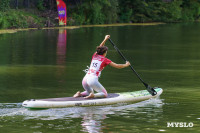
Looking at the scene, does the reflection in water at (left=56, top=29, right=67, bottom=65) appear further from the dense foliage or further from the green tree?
the green tree

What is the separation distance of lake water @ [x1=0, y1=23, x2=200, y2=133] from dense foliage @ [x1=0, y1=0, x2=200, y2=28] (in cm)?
2309

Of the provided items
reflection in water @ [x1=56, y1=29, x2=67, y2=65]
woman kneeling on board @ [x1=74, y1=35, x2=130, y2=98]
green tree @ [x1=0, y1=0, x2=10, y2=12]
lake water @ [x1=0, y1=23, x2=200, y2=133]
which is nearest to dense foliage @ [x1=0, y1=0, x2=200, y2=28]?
green tree @ [x1=0, y1=0, x2=10, y2=12]

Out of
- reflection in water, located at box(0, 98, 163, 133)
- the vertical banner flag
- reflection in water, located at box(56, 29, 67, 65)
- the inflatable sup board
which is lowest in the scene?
reflection in water, located at box(0, 98, 163, 133)

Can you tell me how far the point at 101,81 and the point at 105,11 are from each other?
55.8 m

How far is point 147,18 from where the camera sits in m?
88.2

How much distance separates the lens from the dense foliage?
197ft

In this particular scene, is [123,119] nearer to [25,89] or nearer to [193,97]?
[193,97]

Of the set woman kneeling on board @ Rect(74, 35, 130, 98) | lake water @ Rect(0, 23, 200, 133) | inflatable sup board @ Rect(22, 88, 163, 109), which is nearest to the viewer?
lake water @ Rect(0, 23, 200, 133)

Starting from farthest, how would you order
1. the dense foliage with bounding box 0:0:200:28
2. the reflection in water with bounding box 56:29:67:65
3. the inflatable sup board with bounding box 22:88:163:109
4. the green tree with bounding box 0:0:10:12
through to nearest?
the dense foliage with bounding box 0:0:200:28
the green tree with bounding box 0:0:10:12
the reflection in water with bounding box 56:29:67:65
the inflatable sup board with bounding box 22:88:163:109

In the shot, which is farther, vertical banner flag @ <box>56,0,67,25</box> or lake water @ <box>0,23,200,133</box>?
vertical banner flag @ <box>56,0,67,25</box>

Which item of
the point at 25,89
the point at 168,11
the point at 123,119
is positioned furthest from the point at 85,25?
the point at 123,119

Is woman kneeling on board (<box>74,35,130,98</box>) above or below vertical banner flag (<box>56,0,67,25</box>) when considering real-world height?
below

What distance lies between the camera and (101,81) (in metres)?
21.3

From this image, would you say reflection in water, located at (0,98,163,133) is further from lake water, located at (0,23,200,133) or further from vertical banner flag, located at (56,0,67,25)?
vertical banner flag, located at (56,0,67,25)
